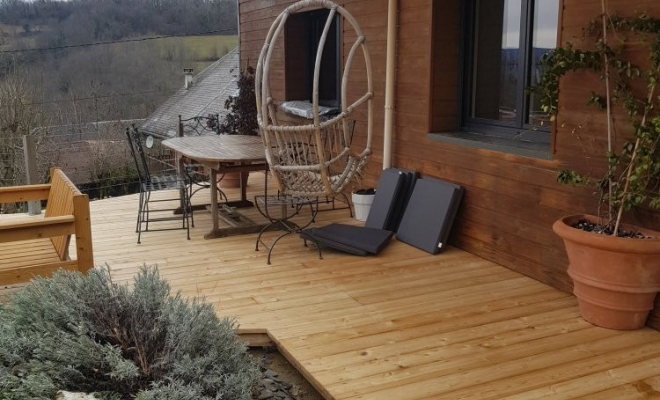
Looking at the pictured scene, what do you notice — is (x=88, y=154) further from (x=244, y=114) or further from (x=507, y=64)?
(x=507, y=64)

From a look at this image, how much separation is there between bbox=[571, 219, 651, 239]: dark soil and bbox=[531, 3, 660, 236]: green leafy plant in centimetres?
2

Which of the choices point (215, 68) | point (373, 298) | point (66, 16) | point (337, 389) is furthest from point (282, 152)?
point (215, 68)

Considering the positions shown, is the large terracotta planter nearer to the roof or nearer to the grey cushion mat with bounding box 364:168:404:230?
the grey cushion mat with bounding box 364:168:404:230

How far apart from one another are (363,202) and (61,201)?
2.36 meters

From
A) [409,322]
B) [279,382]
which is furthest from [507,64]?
[279,382]

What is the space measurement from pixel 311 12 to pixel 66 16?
416 inches

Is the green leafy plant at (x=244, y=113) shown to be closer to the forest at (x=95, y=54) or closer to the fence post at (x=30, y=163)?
the fence post at (x=30, y=163)

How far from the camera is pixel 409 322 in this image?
3.29 metres

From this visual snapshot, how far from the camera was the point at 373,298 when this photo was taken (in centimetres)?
365

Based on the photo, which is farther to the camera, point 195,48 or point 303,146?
point 195,48

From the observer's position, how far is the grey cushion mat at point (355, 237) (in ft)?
14.6

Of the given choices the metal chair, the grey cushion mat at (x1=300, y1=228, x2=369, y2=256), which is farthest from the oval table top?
the grey cushion mat at (x1=300, y1=228, x2=369, y2=256)

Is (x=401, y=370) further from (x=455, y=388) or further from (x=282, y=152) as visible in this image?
(x=282, y=152)

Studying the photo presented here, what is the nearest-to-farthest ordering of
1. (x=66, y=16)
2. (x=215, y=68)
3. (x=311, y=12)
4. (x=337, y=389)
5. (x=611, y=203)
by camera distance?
(x=337, y=389) < (x=611, y=203) < (x=311, y=12) < (x=66, y=16) < (x=215, y=68)
